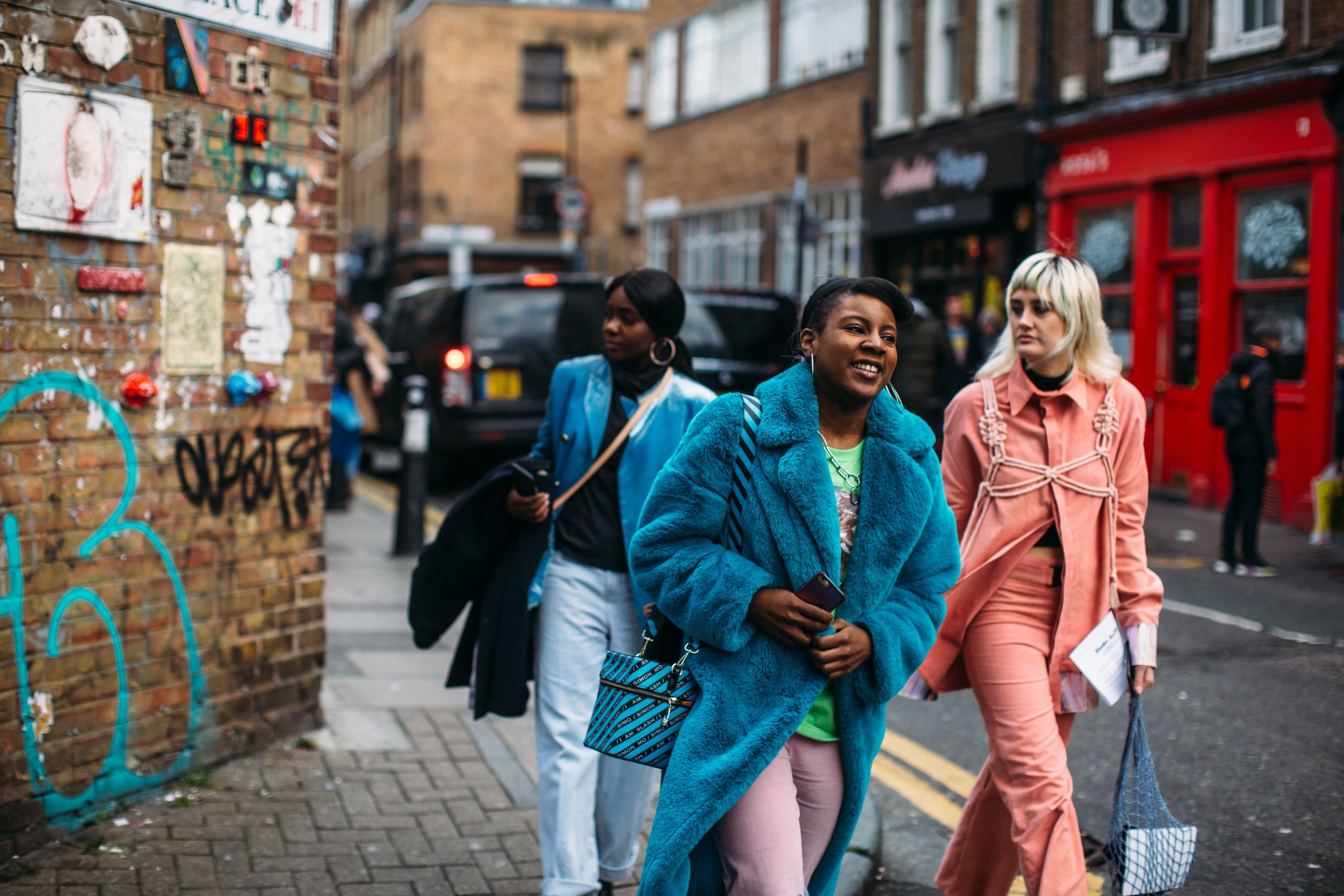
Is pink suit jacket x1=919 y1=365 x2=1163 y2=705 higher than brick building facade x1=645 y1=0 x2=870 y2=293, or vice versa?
brick building facade x1=645 y1=0 x2=870 y2=293

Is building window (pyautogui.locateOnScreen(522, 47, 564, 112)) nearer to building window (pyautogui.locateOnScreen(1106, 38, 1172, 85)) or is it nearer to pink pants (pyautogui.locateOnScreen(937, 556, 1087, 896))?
building window (pyautogui.locateOnScreen(1106, 38, 1172, 85))

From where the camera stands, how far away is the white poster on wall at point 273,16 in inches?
169

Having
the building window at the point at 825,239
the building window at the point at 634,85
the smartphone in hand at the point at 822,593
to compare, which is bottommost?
the smartphone in hand at the point at 822,593

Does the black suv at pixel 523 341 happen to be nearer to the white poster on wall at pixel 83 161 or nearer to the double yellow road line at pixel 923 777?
the double yellow road line at pixel 923 777

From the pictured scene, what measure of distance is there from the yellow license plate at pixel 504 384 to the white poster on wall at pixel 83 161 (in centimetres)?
766

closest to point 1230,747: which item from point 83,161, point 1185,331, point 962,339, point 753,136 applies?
point 83,161

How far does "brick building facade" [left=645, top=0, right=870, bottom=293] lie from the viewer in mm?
22438

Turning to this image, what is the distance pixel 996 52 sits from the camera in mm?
18312

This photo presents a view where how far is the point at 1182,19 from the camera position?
1433cm

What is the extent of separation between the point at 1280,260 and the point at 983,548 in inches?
452

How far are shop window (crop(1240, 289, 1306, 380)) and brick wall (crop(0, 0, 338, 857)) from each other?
35.8 feet

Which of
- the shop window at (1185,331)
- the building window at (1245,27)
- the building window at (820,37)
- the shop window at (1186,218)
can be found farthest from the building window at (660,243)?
the building window at (1245,27)

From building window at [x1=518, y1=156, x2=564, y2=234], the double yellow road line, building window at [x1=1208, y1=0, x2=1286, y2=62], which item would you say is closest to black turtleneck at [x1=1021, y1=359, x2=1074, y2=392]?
the double yellow road line

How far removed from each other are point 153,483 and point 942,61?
1740 centimetres
